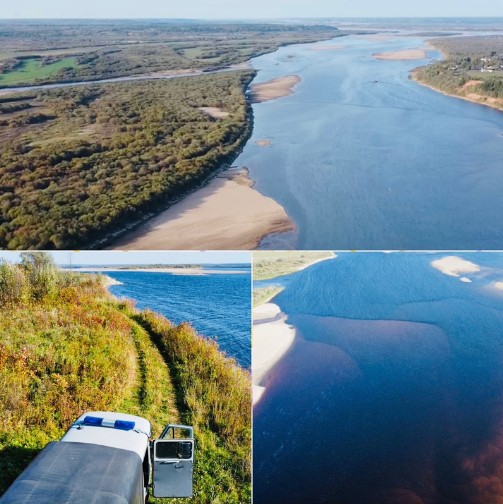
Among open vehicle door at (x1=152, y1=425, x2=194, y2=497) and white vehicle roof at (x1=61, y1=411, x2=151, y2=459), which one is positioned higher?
white vehicle roof at (x1=61, y1=411, x2=151, y2=459)

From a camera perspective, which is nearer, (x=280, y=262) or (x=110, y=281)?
(x=110, y=281)

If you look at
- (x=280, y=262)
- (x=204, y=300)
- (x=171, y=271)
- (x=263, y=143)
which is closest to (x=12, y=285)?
(x=171, y=271)

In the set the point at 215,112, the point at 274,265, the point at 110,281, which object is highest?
the point at 215,112

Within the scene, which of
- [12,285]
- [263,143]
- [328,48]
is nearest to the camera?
[12,285]

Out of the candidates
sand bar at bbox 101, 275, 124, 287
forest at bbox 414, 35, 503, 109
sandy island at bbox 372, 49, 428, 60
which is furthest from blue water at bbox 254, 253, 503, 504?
sandy island at bbox 372, 49, 428, 60

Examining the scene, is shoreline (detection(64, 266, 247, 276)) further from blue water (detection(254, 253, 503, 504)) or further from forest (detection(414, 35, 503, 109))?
forest (detection(414, 35, 503, 109))

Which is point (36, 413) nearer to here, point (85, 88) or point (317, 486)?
point (317, 486)

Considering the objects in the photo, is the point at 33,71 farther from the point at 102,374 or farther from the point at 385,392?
the point at 385,392

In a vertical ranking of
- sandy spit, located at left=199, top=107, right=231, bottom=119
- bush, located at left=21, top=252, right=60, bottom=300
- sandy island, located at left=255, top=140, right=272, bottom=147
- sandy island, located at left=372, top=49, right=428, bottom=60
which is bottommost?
sandy island, located at left=255, top=140, right=272, bottom=147
